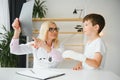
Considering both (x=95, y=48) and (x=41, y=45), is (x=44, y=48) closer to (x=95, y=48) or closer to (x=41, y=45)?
(x=41, y=45)

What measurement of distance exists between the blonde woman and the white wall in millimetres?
2245

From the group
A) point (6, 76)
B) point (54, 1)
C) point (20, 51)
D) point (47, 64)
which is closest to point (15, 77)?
point (6, 76)

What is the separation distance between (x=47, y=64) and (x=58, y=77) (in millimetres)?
571

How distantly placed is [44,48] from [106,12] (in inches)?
108

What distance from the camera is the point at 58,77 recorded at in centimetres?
142

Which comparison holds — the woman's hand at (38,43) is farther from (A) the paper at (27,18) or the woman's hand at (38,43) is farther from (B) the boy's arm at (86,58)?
(B) the boy's arm at (86,58)

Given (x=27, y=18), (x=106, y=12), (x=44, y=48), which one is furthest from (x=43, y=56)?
(x=106, y=12)

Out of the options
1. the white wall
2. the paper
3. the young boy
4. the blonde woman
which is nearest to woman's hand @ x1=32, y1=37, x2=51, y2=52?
the blonde woman

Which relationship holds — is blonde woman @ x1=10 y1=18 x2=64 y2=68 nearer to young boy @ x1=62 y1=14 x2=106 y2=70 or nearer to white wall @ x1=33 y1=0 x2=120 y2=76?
young boy @ x1=62 y1=14 x2=106 y2=70

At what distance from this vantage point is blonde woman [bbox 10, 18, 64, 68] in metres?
1.98

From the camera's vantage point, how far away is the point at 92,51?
1.69 m

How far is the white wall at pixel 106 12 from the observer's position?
4.33 metres

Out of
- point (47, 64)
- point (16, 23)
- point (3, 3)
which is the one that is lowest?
point (47, 64)

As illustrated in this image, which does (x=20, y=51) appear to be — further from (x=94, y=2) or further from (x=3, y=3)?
(x=94, y=2)
